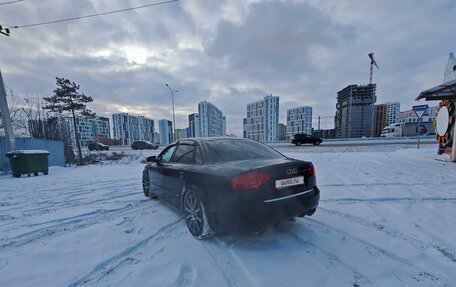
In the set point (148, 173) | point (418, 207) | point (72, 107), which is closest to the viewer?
point (418, 207)

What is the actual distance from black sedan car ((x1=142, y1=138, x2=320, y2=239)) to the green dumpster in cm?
894

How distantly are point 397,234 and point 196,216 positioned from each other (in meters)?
2.85

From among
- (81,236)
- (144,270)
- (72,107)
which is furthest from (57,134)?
(144,270)

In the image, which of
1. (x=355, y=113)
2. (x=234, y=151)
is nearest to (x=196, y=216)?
(x=234, y=151)

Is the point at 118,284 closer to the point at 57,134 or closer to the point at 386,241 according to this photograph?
the point at 386,241

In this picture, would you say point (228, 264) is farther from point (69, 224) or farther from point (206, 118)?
point (206, 118)

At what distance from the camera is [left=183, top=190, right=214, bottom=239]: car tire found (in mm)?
2717

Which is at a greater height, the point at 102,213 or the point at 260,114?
the point at 260,114

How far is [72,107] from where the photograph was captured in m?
18.2

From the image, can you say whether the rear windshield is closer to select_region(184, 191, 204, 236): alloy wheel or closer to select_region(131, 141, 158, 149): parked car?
select_region(184, 191, 204, 236): alloy wheel

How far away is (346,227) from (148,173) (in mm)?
4255

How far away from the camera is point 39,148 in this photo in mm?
10898

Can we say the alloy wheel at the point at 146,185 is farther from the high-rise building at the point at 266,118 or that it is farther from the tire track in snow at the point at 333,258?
the high-rise building at the point at 266,118

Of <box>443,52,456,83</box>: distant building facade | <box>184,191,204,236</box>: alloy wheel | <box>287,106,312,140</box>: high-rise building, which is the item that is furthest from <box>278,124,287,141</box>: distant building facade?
<box>184,191,204,236</box>: alloy wheel
